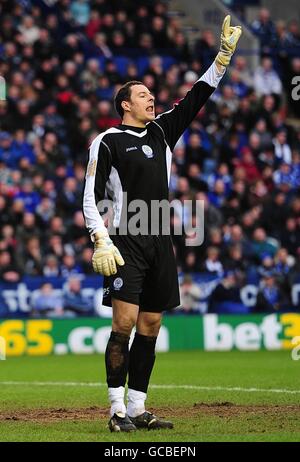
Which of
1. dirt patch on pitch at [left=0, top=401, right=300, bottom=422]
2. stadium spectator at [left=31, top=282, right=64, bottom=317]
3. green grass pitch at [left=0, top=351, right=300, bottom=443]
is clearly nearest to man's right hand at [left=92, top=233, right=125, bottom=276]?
green grass pitch at [left=0, top=351, right=300, bottom=443]

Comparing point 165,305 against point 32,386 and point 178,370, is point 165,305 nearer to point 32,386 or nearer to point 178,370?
point 32,386

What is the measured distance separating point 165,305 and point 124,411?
2.98 feet

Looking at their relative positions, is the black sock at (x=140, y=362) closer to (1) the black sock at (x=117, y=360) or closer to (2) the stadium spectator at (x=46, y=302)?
(1) the black sock at (x=117, y=360)

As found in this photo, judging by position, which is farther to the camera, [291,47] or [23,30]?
[291,47]

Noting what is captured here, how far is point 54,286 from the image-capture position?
752 inches

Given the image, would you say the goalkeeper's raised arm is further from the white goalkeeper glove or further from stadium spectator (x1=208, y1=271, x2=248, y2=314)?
stadium spectator (x1=208, y1=271, x2=248, y2=314)

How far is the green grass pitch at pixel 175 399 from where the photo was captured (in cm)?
816

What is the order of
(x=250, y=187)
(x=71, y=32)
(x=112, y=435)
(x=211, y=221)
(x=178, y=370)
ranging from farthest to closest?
(x=71, y=32)
(x=250, y=187)
(x=211, y=221)
(x=178, y=370)
(x=112, y=435)

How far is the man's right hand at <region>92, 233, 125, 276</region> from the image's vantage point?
27.2ft

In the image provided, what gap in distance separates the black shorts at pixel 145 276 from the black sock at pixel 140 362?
271mm

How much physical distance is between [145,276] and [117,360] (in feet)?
2.35

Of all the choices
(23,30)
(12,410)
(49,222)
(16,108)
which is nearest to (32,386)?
(12,410)

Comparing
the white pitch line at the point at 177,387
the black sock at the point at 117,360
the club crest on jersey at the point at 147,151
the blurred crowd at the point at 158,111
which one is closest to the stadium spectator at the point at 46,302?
the blurred crowd at the point at 158,111

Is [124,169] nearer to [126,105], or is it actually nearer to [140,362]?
[126,105]
